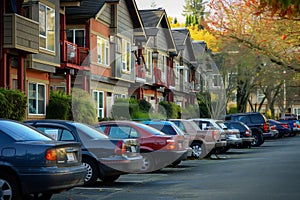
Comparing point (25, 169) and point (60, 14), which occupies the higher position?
point (60, 14)

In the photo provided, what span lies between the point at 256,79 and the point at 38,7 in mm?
27831

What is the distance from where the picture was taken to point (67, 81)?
31.1 metres

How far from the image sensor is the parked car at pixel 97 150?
1445 centimetres

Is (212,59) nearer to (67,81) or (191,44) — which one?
(191,44)

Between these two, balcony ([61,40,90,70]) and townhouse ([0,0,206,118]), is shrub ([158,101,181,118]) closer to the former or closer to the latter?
townhouse ([0,0,206,118])

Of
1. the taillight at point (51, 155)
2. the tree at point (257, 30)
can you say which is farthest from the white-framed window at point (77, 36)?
the taillight at point (51, 155)

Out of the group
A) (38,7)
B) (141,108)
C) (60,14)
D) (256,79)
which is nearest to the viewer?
(38,7)

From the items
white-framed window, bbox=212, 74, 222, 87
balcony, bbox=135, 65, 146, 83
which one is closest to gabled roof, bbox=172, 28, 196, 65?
white-framed window, bbox=212, 74, 222, 87

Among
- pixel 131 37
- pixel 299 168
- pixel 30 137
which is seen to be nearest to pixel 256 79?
pixel 131 37

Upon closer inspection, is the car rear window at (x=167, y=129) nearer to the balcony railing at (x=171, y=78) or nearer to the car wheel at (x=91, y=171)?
the car wheel at (x=91, y=171)

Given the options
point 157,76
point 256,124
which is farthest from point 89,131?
point 157,76

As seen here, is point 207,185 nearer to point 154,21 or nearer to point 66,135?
point 66,135

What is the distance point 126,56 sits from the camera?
129 feet

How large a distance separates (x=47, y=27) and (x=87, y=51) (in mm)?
4720
